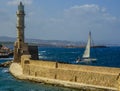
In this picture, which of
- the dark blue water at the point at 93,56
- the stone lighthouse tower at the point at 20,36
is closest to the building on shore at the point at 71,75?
the stone lighthouse tower at the point at 20,36

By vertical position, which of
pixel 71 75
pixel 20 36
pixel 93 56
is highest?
pixel 20 36

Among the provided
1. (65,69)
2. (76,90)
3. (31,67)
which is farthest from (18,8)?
(76,90)

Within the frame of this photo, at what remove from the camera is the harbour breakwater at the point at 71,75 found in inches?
922

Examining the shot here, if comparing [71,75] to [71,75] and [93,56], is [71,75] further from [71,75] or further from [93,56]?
[93,56]

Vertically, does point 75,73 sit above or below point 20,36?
below

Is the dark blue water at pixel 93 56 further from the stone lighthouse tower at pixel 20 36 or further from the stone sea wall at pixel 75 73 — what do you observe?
the stone sea wall at pixel 75 73

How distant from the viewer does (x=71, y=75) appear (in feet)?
87.0

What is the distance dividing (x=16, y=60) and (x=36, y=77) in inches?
553

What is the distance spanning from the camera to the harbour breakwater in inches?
922

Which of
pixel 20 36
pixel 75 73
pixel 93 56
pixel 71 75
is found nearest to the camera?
pixel 75 73

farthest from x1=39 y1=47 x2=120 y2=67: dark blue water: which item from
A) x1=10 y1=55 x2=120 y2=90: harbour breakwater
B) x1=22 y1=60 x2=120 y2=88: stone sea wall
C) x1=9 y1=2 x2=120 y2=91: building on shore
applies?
x1=22 y1=60 x2=120 y2=88: stone sea wall

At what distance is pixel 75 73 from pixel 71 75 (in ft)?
1.67

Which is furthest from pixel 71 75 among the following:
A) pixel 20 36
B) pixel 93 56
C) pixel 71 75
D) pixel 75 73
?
pixel 93 56

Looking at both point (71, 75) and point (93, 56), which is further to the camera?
point (93, 56)
